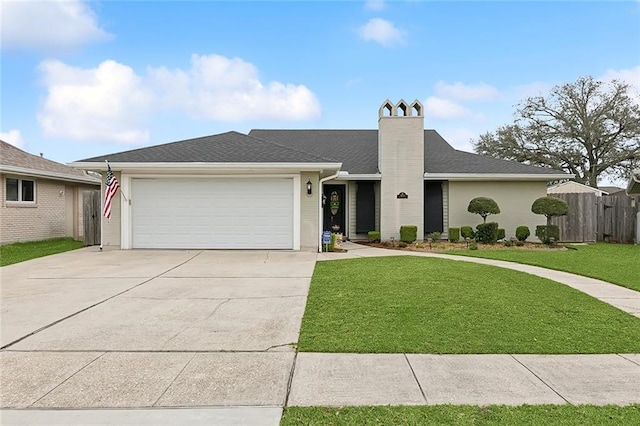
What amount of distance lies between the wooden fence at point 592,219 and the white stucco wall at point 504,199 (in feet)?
3.65

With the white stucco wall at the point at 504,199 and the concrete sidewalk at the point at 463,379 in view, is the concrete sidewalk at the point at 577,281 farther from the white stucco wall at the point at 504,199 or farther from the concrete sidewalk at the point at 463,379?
the white stucco wall at the point at 504,199

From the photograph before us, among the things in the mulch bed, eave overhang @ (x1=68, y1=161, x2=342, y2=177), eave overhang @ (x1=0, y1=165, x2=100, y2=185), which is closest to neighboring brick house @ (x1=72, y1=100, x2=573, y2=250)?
eave overhang @ (x1=68, y1=161, x2=342, y2=177)

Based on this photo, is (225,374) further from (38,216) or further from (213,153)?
(38,216)

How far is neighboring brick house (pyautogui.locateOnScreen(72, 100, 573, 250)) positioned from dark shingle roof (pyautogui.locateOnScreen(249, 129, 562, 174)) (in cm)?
12

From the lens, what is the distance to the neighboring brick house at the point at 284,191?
1173 centimetres

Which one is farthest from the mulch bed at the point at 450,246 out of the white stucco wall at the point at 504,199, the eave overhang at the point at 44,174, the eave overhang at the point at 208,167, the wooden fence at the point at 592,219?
the eave overhang at the point at 44,174

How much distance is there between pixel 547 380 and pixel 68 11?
42.7ft

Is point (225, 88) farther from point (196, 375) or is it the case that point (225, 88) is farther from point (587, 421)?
point (587, 421)

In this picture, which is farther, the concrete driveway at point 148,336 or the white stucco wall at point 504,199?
the white stucco wall at point 504,199

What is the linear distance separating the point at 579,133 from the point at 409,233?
21.6 metres

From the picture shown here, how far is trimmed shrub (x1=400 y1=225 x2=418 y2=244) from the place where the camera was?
1392 cm

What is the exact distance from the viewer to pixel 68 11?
10305 mm

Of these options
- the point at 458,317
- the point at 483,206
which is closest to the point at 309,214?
the point at 483,206

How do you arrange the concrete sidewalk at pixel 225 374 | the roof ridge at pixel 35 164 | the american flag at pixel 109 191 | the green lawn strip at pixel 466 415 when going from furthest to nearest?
the roof ridge at pixel 35 164, the american flag at pixel 109 191, the concrete sidewalk at pixel 225 374, the green lawn strip at pixel 466 415
